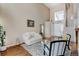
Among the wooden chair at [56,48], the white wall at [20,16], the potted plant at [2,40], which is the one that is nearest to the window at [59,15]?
the white wall at [20,16]

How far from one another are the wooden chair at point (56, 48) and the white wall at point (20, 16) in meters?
0.30

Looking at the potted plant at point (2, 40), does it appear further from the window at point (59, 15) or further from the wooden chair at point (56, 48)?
the window at point (59, 15)

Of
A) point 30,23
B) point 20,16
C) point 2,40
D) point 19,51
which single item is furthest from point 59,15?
point 2,40

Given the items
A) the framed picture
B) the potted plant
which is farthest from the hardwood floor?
the framed picture

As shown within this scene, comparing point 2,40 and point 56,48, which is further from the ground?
point 2,40

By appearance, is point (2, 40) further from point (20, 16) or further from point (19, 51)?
point (20, 16)

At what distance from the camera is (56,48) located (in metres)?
1.51

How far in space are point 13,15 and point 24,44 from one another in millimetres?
461

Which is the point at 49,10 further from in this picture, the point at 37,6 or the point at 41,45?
the point at 41,45

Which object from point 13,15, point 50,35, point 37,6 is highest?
point 37,6

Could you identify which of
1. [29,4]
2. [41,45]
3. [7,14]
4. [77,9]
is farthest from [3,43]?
[77,9]

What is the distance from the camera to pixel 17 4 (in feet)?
4.93

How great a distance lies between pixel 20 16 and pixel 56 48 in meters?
0.72

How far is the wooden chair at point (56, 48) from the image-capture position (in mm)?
1507
